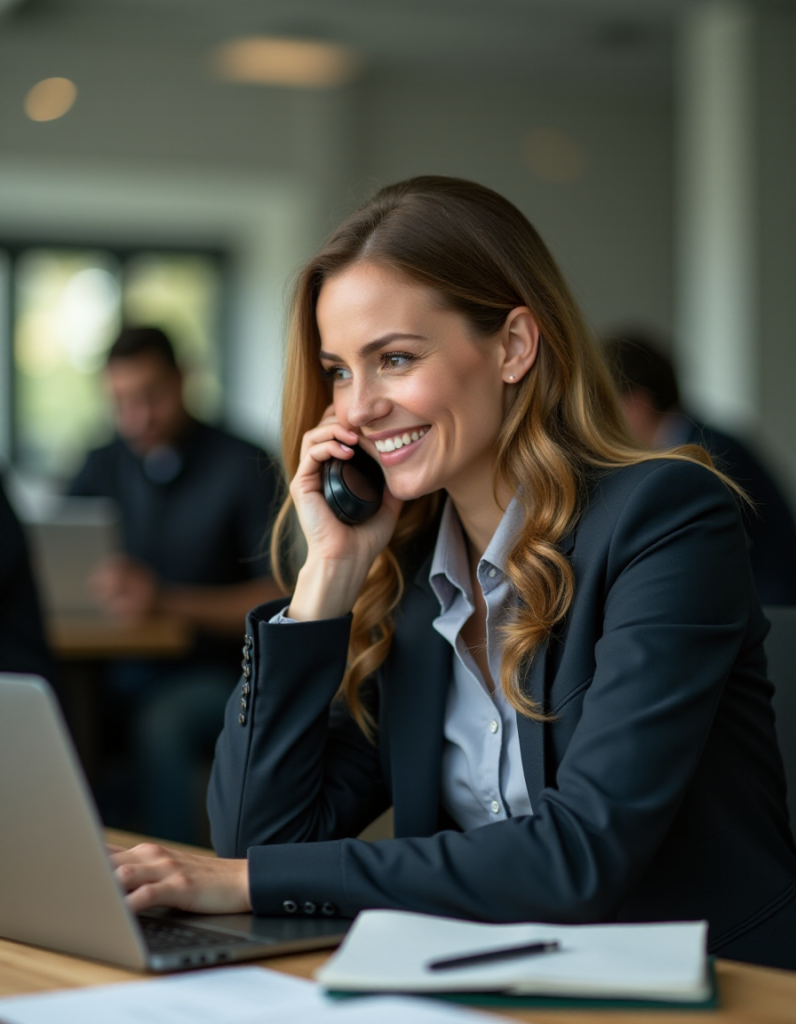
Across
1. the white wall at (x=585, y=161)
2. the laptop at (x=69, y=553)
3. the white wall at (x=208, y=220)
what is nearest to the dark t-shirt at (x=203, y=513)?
the laptop at (x=69, y=553)

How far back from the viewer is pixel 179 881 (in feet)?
4.13

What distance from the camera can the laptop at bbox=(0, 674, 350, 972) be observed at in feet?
3.53

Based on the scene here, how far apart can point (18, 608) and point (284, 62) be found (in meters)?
5.58

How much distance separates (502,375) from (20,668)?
3.07 ft

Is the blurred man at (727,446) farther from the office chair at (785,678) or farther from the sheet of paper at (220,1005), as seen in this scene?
the sheet of paper at (220,1005)

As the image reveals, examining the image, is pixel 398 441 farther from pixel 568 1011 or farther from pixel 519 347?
pixel 568 1011

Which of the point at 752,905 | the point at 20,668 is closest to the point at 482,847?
the point at 752,905

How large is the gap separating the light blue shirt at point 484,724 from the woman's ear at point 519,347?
0.17 metres

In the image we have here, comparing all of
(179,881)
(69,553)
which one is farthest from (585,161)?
(179,881)

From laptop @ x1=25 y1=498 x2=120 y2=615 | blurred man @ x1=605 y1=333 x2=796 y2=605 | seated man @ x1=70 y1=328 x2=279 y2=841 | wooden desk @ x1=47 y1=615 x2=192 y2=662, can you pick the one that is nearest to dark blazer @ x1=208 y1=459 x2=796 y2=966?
blurred man @ x1=605 y1=333 x2=796 y2=605

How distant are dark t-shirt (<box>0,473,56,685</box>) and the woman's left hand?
0.89 meters

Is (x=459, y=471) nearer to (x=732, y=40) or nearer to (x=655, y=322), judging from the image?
(x=732, y=40)

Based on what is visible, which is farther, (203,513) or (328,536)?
(203,513)

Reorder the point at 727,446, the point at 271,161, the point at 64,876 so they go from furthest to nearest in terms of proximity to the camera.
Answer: the point at 271,161
the point at 727,446
the point at 64,876
